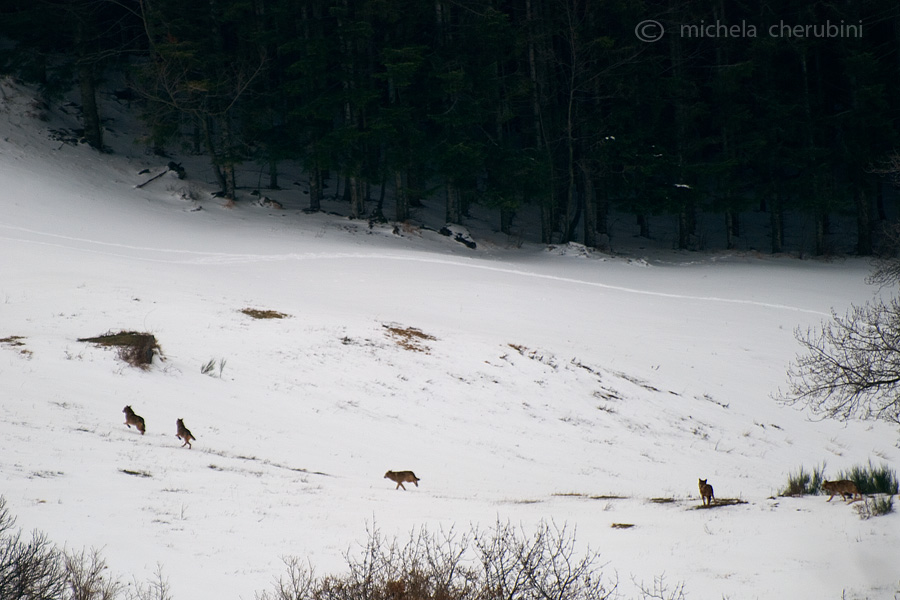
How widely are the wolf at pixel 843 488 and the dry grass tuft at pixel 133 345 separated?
983 centimetres

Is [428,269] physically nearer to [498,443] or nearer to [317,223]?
[317,223]

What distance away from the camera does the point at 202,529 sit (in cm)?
626

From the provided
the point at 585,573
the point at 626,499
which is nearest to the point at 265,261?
the point at 626,499

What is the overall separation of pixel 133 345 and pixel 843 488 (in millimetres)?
10427

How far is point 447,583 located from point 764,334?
54.1 ft

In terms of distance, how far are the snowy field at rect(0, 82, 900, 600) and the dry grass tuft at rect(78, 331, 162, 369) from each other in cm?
19

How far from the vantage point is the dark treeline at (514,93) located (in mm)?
29359

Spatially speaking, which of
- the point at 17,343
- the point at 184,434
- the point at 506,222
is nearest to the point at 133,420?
the point at 184,434

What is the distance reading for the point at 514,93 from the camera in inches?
1187

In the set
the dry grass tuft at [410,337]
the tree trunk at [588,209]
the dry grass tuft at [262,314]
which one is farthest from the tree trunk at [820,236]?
the dry grass tuft at [262,314]

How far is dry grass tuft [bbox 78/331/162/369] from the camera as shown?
1159cm

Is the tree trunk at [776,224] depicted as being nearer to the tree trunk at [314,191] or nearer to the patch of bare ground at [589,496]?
the tree trunk at [314,191]

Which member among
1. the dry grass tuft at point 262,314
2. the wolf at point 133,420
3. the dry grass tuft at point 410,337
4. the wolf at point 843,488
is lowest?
the wolf at point 843,488

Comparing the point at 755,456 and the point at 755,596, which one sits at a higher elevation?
the point at 755,596
